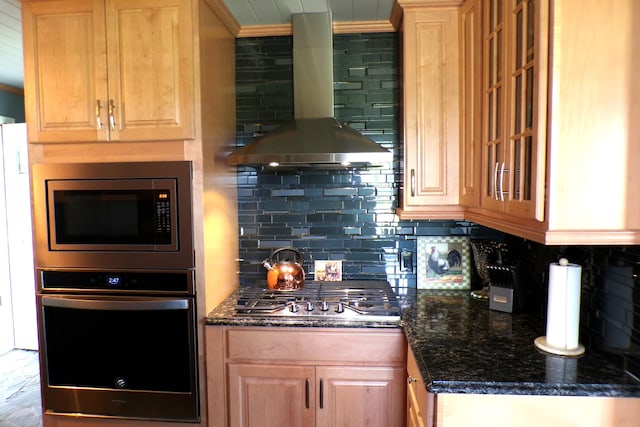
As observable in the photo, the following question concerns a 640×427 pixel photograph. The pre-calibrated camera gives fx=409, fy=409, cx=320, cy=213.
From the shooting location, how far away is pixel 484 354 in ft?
4.58

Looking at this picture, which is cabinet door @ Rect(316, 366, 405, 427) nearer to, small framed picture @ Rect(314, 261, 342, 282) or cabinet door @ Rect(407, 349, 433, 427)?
cabinet door @ Rect(407, 349, 433, 427)

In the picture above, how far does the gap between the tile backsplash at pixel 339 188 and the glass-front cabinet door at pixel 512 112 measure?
73 cm

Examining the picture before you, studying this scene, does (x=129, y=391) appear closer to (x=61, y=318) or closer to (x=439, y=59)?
(x=61, y=318)

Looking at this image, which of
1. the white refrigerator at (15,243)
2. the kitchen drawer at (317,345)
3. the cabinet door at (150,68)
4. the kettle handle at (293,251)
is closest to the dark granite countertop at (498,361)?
the kitchen drawer at (317,345)

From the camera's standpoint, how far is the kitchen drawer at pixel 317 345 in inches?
69.5

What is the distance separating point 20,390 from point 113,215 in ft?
6.95

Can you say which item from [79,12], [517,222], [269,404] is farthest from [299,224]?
[79,12]

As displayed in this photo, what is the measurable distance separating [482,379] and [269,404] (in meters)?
1.00

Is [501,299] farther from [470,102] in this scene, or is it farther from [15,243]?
[15,243]

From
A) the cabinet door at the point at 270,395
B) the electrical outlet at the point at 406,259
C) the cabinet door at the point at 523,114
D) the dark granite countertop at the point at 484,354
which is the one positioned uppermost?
the cabinet door at the point at 523,114

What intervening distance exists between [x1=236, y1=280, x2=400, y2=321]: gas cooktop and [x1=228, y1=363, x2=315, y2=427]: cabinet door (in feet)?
0.80

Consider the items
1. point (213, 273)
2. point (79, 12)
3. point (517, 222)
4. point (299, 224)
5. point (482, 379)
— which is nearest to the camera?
point (482, 379)

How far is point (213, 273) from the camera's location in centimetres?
196

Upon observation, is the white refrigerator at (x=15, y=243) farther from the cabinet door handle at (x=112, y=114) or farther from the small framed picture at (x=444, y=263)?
the small framed picture at (x=444, y=263)
